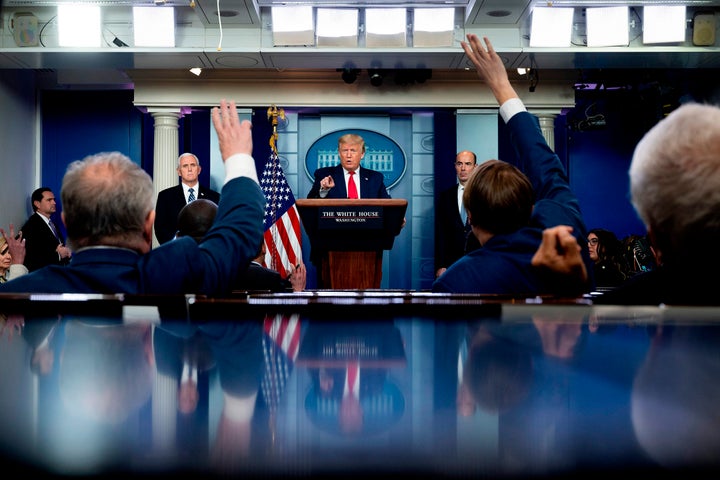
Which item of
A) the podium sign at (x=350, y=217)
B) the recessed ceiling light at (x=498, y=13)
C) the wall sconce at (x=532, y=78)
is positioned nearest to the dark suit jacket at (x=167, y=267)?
the podium sign at (x=350, y=217)

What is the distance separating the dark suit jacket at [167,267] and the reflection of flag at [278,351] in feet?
1.61

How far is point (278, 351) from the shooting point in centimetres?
51

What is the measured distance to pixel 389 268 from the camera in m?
6.77

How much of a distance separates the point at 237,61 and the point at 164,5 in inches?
29.6

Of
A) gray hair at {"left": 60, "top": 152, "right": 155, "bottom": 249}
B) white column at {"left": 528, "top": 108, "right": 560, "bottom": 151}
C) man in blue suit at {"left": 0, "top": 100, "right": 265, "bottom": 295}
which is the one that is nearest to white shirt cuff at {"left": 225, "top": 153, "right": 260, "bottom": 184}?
man in blue suit at {"left": 0, "top": 100, "right": 265, "bottom": 295}

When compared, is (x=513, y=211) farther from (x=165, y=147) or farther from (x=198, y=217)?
(x=165, y=147)

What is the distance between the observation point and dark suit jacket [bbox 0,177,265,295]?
46.4 inches

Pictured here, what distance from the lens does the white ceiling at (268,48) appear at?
208 inches

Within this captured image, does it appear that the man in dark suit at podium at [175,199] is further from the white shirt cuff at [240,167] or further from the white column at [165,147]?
the white shirt cuff at [240,167]

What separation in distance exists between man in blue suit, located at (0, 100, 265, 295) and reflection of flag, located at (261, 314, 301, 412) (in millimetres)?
505

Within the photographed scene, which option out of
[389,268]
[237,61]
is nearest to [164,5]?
[237,61]

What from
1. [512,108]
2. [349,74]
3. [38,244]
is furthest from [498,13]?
[38,244]

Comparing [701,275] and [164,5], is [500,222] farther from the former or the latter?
[164,5]

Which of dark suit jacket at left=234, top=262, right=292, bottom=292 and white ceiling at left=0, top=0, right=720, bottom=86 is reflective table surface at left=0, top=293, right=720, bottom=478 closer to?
dark suit jacket at left=234, top=262, right=292, bottom=292
